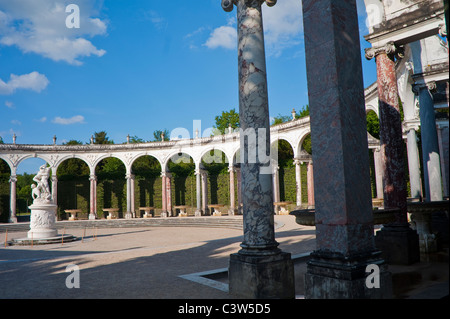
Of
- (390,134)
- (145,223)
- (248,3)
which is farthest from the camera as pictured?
(145,223)

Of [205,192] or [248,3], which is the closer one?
[248,3]

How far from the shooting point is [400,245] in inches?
310

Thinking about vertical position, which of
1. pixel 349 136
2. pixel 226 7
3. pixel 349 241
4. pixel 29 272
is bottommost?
pixel 29 272

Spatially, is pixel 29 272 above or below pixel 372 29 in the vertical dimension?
below

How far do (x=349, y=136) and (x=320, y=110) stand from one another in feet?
1.73

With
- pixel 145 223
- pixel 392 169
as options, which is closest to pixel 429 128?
pixel 392 169

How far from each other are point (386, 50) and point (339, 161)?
6415mm

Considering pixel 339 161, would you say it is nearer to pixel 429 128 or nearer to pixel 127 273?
pixel 127 273

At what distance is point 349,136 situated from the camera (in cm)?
446

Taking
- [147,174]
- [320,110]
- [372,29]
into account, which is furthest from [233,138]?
[320,110]

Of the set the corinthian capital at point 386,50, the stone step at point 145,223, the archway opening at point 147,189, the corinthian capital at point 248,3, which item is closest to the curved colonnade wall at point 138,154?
the archway opening at point 147,189

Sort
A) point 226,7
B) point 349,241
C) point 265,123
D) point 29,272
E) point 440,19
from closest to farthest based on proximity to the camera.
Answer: point 349,241 → point 265,123 → point 226,7 → point 440,19 → point 29,272
